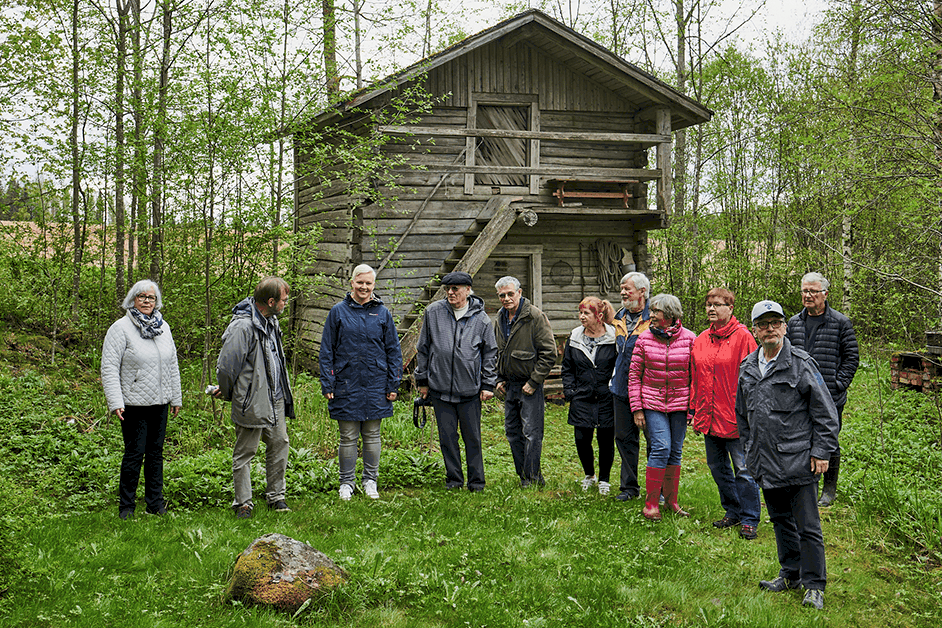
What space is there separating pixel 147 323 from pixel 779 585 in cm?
483

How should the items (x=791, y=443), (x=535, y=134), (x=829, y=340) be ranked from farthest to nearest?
1. (x=535, y=134)
2. (x=829, y=340)
3. (x=791, y=443)

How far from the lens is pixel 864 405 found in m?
11.9

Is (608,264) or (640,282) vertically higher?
(608,264)

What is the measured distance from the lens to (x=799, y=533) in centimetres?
439

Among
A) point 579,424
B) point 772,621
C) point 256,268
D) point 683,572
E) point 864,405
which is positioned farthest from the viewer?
point 864,405

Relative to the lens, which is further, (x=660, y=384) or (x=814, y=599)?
(x=660, y=384)

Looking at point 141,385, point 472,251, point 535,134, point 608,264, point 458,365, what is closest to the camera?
point 141,385

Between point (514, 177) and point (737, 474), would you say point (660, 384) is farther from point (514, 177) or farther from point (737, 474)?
point (514, 177)

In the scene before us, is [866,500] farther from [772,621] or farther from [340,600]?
[340,600]

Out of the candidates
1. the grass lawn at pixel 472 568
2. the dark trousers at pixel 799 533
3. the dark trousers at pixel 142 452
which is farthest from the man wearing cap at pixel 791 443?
the dark trousers at pixel 142 452

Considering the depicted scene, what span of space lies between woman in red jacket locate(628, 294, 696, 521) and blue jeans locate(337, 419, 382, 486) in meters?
2.29

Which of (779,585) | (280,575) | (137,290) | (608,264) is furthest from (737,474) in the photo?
(608,264)

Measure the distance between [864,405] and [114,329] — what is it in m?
11.4

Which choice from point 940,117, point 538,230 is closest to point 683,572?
point 940,117
